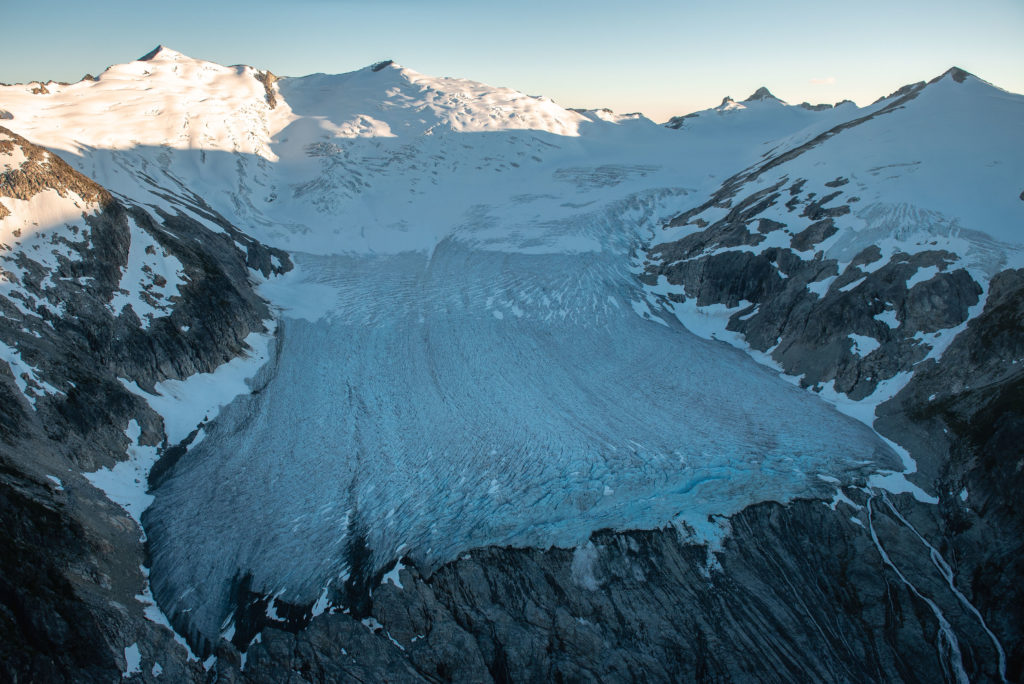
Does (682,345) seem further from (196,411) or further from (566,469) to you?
(196,411)

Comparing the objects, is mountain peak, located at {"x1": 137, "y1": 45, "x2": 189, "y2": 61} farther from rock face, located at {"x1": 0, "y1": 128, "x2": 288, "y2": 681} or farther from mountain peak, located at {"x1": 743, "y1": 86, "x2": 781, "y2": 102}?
mountain peak, located at {"x1": 743, "y1": 86, "x2": 781, "y2": 102}

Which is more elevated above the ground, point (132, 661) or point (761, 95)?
point (761, 95)

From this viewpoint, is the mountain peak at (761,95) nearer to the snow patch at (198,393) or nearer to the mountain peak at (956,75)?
the mountain peak at (956,75)

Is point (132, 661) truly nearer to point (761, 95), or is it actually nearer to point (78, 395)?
point (78, 395)

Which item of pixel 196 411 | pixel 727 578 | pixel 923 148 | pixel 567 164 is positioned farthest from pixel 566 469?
pixel 567 164

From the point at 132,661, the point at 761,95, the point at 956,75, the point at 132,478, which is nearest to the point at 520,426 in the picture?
the point at 132,478

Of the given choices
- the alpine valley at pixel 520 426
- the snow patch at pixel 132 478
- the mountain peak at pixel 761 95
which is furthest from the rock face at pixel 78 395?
the mountain peak at pixel 761 95

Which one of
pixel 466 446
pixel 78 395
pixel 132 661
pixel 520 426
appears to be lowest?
pixel 132 661
